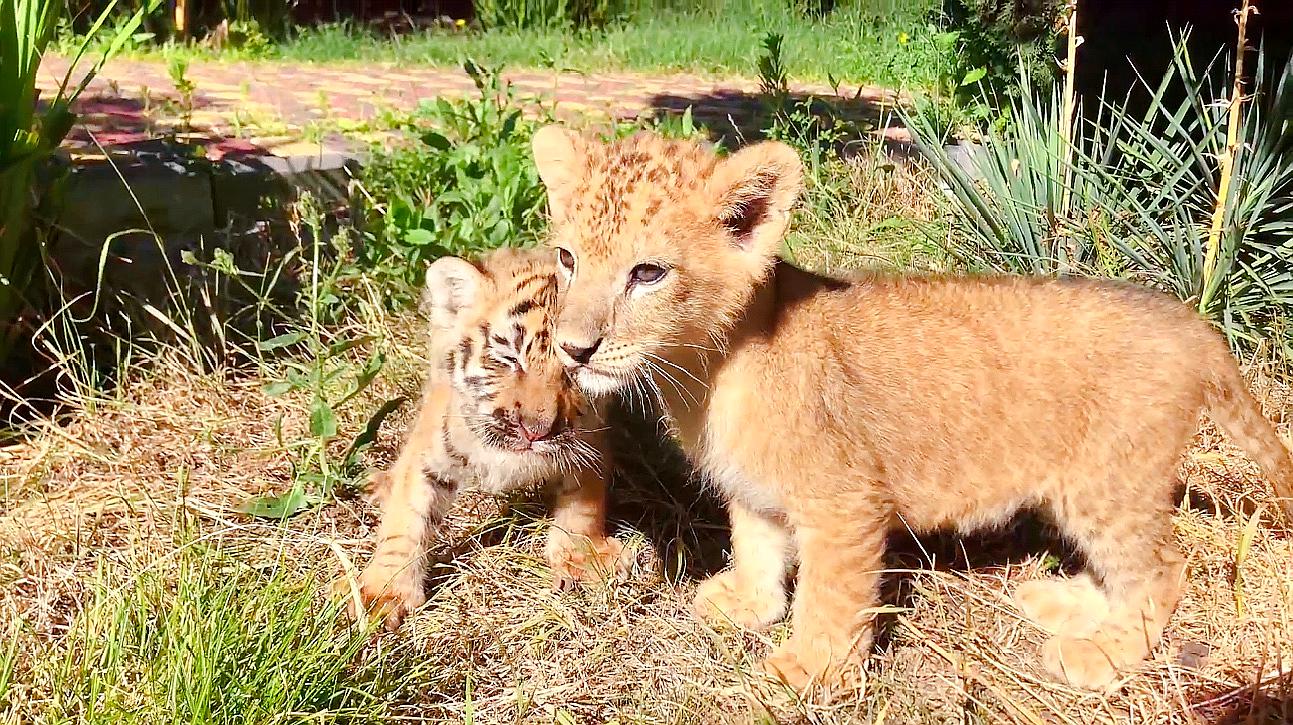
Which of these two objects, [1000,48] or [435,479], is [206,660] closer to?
[435,479]

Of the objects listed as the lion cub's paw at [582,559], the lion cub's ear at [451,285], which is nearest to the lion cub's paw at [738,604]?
the lion cub's paw at [582,559]

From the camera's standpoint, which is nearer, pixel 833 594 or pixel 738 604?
pixel 833 594

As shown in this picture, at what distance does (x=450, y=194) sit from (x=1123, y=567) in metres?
3.07

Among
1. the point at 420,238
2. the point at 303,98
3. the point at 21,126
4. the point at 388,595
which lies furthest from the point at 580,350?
the point at 303,98

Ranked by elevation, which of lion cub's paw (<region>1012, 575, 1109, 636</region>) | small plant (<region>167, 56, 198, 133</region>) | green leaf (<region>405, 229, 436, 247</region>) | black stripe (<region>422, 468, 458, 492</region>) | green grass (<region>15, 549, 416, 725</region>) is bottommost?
lion cub's paw (<region>1012, 575, 1109, 636</region>)

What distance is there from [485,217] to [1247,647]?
3.21 meters

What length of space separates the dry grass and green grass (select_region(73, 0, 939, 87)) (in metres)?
5.77

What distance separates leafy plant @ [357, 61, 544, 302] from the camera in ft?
15.4

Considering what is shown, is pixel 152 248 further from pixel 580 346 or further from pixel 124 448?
pixel 580 346

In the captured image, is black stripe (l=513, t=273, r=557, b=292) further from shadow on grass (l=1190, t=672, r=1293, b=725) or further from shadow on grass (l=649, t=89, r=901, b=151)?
shadow on grass (l=649, t=89, r=901, b=151)

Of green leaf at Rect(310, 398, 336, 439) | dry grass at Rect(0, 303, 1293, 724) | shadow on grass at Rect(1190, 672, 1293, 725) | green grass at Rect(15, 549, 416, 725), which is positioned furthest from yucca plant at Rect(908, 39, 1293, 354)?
green grass at Rect(15, 549, 416, 725)

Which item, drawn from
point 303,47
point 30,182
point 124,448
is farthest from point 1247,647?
point 303,47

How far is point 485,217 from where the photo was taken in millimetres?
4777

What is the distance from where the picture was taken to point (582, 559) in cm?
351
